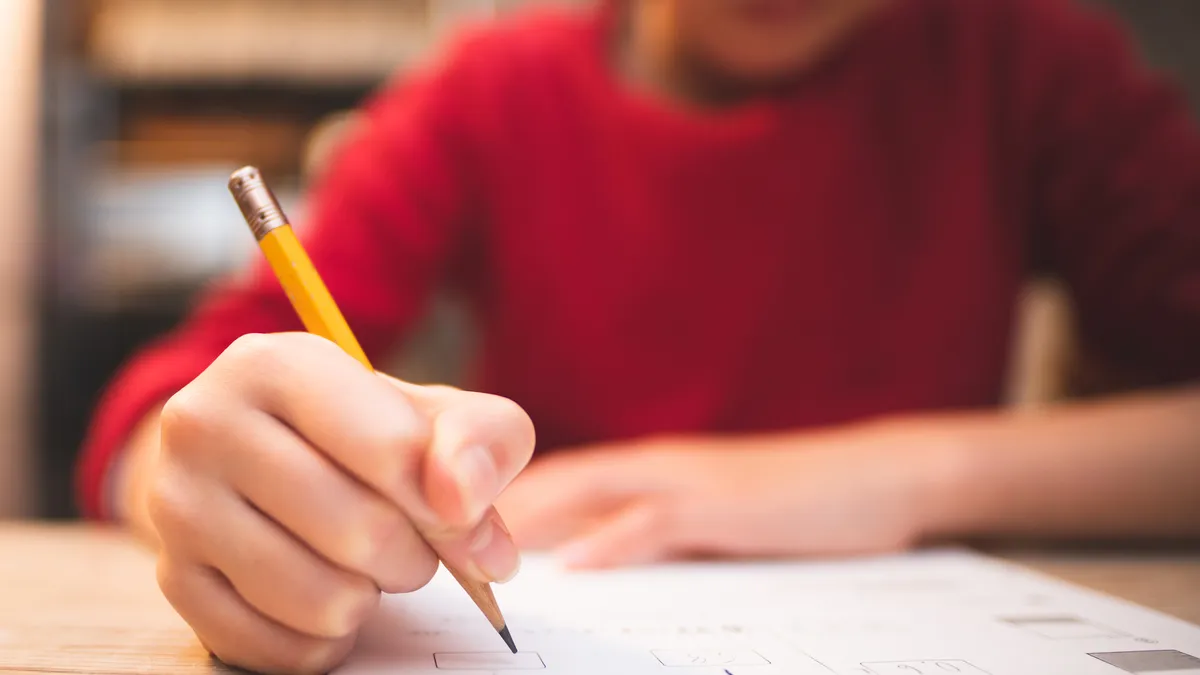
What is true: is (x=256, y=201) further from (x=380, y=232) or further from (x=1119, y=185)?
(x=1119, y=185)

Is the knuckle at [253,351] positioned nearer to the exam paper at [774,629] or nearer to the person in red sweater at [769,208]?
the exam paper at [774,629]

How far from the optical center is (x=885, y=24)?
1.88 ft

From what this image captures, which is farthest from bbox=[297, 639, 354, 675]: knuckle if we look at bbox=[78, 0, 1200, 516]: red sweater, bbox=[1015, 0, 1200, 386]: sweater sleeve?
bbox=[1015, 0, 1200, 386]: sweater sleeve

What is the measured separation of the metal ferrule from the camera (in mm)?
188

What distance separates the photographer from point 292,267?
0.63ft

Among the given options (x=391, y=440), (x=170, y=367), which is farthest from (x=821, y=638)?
(x=170, y=367)

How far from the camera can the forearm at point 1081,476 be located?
0.40m

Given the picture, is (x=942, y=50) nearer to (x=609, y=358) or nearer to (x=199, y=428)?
(x=609, y=358)

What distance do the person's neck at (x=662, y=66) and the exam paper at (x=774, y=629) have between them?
13.9 inches

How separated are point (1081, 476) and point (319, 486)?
13.8 inches

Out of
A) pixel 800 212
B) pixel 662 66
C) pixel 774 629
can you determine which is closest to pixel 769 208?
pixel 800 212

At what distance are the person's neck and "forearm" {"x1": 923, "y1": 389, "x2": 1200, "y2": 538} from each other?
0.27 m

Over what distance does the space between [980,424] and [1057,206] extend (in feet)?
0.73

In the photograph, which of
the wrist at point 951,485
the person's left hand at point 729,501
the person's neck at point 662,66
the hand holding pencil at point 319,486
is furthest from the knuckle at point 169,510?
the person's neck at point 662,66
